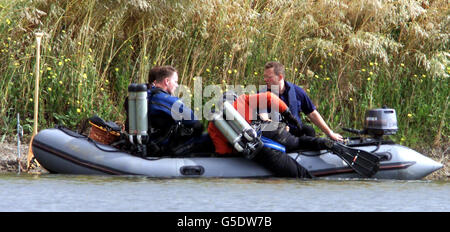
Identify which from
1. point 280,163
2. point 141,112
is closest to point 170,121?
point 141,112

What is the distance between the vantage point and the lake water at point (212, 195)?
354 inches

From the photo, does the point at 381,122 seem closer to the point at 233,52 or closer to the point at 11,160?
the point at 233,52

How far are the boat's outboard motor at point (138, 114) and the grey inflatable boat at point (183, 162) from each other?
0.78 ft

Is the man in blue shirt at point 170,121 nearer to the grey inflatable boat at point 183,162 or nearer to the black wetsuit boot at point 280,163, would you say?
the grey inflatable boat at point 183,162

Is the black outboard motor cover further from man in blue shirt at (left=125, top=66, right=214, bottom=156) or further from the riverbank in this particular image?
man in blue shirt at (left=125, top=66, right=214, bottom=156)

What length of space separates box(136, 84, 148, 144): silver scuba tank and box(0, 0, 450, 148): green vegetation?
181 centimetres

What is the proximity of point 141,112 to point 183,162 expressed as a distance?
0.64 meters

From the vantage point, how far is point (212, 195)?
9625 mm

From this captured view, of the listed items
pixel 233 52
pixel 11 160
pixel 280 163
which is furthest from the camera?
pixel 233 52

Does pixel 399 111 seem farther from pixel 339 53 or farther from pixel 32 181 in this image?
pixel 32 181

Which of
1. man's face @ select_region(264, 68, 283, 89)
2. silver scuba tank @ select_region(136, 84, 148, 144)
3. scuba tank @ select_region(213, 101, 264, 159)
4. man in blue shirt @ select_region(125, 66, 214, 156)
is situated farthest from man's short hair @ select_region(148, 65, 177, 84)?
man's face @ select_region(264, 68, 283, 89)

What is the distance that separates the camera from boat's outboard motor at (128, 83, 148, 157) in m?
10.4

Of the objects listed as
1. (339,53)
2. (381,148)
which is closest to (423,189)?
(381,148)
